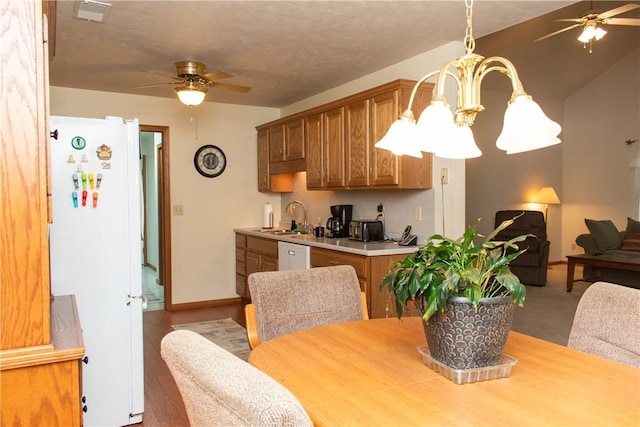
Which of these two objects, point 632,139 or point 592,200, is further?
point 592,200

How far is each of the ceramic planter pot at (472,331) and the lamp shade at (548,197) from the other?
305 inches

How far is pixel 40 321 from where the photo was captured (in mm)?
1329

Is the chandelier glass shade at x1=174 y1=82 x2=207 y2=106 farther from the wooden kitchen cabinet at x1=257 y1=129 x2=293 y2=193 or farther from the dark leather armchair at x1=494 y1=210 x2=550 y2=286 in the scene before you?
the dark leather armchair at x1=494 y1=210 x2=550 y2=286

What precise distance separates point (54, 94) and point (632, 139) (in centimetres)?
852

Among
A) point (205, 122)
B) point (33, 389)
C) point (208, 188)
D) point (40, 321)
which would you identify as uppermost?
point (205, 122)

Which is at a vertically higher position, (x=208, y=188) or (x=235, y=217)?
(x=208, y=188)

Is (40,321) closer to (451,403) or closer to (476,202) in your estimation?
(451,403)

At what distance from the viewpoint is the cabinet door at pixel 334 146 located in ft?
13.8

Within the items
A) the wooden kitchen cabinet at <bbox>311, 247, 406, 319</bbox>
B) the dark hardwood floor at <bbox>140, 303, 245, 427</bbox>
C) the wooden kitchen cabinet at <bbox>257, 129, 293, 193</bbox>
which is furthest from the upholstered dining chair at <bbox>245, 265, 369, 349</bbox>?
the wooden kitchen cabinet at <bbox>257, 129, 293, 193</bbox>

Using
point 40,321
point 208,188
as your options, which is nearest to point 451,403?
point 40,321

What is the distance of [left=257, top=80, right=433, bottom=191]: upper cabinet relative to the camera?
3584 mm

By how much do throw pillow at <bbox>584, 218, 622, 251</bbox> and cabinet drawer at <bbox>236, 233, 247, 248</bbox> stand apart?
16.1ft

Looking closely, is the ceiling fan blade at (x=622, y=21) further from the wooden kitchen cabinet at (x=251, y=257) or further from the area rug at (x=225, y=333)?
the area rug at (x=225, y=333)

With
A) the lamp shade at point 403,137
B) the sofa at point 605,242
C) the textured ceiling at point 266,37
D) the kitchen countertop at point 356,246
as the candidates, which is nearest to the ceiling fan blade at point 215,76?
the textured ceiling at point 266,37
